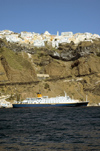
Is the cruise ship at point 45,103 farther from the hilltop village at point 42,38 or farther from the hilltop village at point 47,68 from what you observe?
the hilltop village at point 42,38

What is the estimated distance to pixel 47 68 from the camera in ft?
493

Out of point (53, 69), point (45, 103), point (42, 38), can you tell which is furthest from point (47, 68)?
point (45, 103)

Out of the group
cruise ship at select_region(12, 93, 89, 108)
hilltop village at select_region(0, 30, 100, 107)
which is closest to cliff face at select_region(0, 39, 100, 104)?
hilltop village at select_region(0, 30, 100, 107)

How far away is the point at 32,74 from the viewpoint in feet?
465

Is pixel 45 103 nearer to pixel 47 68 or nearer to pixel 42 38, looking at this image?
pixel 47 68

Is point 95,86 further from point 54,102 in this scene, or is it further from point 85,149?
point 85,149

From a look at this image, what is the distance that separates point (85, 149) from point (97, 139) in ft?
14.2

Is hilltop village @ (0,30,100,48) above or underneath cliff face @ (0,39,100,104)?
above

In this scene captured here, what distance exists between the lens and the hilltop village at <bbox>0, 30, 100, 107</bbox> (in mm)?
128125

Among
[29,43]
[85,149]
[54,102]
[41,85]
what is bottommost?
[85,149]

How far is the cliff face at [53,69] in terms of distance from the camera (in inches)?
5113

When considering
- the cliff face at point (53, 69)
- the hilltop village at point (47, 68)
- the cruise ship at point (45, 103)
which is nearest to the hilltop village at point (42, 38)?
the hilltop village at point (47, 68)

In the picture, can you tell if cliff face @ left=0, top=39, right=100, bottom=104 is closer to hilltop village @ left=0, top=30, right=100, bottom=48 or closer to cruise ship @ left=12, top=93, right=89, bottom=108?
hilltop village @ left=0, top=30, right=100, bottom=48

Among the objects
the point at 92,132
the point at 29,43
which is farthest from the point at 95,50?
the point at 92,132
